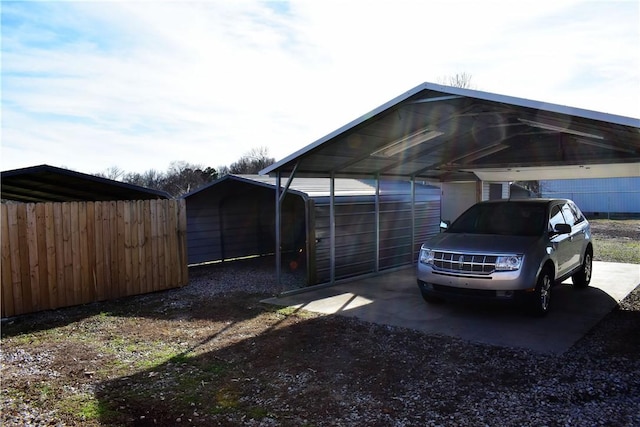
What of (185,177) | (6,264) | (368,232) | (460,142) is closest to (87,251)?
(6,264)

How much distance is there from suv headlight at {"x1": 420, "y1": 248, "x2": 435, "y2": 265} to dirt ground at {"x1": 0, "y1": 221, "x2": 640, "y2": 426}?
130 cm

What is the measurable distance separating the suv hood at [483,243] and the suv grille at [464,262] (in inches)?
3.2

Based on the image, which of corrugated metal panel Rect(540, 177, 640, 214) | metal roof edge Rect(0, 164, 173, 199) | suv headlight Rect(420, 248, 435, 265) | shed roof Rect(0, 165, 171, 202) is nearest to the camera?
suv headlight Rect(420, 248, 435, 265)

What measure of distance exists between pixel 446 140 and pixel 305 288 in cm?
407

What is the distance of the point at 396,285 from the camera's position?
9.52m

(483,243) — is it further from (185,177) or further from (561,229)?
(185,177)

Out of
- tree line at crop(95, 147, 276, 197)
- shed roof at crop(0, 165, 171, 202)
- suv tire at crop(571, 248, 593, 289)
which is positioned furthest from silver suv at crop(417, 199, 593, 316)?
tree line at crop(95, 147, 276, 197)

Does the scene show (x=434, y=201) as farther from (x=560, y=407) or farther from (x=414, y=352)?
(x=560, y=407)

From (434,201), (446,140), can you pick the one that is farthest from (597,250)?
(446,140)

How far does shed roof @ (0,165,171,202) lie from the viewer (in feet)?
26.7

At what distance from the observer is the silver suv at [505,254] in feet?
20.8

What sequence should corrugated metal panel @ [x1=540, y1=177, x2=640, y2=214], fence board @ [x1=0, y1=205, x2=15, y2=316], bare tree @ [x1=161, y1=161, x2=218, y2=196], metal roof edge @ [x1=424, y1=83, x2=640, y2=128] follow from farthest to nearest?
bare tree @ [x1=161, y1=161, x2=218, y2=196] < corrugated metal panel @ [x1=540, y1=177, x2=640, y2=214] < fence board @ [x1=0, y1=205, x2=15, y2=316] < metal roof edge @ [x1=424, y1=83, x2=640, y2=128]

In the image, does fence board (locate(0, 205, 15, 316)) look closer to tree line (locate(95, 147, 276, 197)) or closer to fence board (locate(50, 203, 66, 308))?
fence board (locate(50, 203, 66, 308))

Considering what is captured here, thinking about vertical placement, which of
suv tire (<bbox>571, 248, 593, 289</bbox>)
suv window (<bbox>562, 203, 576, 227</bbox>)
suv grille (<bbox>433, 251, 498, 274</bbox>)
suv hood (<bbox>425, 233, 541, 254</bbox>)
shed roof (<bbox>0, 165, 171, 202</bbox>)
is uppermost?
shed roof (<bbox>0, 165, 171, 202</bbox>)
